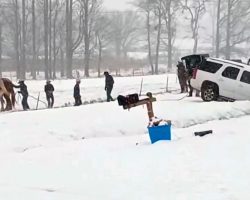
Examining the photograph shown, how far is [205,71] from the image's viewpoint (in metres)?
20.6

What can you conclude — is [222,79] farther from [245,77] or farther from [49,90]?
[49,90]

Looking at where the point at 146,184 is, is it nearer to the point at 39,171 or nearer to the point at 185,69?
the point at 39,171

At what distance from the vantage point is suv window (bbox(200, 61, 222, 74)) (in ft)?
67.1

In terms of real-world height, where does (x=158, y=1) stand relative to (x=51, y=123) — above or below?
above

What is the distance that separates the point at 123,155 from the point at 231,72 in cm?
994

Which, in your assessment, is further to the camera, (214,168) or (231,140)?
(231,140)

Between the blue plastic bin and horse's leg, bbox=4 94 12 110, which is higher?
the blue plastic bin

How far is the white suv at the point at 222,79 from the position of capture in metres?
20.0

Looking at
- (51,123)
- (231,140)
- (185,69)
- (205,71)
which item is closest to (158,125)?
(231,140)

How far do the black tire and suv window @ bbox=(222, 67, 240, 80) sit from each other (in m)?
0.64

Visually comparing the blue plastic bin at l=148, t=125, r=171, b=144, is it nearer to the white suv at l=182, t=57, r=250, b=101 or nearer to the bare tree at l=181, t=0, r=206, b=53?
the white suv at l=182, t=57, r=250, b=101

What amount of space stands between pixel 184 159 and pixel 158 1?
216 feet

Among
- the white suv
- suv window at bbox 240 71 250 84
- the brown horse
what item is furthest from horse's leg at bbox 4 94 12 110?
suv window at bbox 240 71 250 84

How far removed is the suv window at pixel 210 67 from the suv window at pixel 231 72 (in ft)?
1.04
